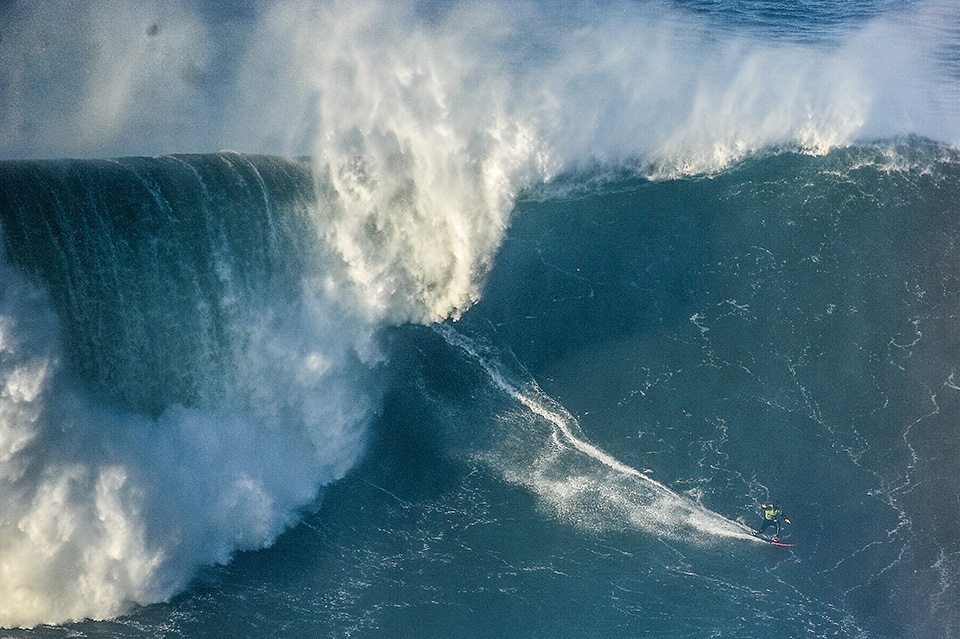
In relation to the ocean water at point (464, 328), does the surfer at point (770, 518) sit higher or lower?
lower

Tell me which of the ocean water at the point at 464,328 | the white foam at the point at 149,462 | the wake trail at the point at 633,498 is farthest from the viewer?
the wake trail at the point at 633,498

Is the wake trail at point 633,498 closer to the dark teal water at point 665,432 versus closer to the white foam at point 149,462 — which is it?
the dark teal water at point 665,432

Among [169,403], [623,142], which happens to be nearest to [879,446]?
[623,142]

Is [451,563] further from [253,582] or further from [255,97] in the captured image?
[255,97]

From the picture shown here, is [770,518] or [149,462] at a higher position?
[149,462]

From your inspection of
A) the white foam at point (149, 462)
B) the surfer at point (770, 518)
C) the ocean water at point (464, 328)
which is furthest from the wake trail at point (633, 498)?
the white foam at point (149, 462)

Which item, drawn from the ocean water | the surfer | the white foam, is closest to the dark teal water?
the ocean water

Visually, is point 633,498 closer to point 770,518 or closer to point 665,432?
point 665,432

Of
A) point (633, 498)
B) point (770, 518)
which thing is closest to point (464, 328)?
point (633, 498)
